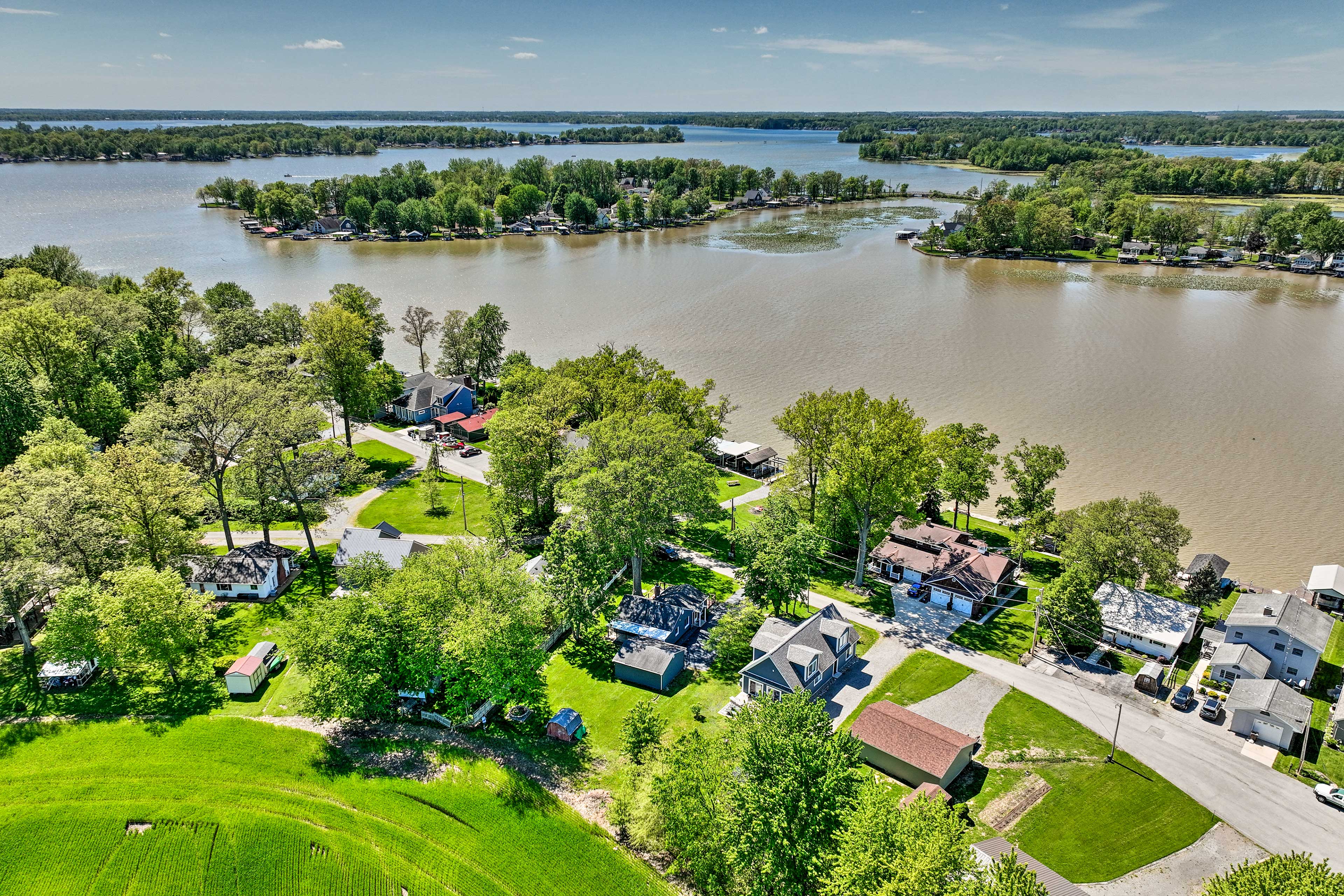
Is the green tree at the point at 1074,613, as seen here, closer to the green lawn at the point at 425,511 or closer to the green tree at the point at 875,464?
the green tree at the point at 875,464

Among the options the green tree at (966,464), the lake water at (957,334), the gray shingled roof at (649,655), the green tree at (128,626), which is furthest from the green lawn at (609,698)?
the lake water at (957,334)

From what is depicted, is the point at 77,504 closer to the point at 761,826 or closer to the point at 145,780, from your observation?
the point at 145,780

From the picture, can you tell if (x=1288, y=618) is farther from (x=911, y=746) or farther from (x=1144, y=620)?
(x=911, y=746)

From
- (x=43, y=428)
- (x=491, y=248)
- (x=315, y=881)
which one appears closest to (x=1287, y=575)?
(x=315, y=881)

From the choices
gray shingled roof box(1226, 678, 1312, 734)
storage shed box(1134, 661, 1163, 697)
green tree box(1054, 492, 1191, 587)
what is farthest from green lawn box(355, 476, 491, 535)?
gray shingled roof box(1226, 678, 1312, 734)

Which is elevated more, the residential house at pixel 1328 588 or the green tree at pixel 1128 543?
the green tree at pixel 1128 543

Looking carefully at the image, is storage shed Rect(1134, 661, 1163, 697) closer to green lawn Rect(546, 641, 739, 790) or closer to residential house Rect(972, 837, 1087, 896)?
residential house Rect(972, 837, 1087, 896)

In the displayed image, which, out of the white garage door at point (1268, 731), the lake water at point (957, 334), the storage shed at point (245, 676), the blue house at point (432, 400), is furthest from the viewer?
the blue house at point (432, 400)

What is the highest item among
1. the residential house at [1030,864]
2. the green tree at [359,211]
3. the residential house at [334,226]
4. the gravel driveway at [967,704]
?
the green tree at [359,211]
